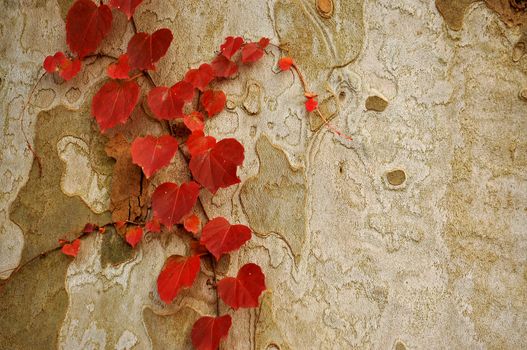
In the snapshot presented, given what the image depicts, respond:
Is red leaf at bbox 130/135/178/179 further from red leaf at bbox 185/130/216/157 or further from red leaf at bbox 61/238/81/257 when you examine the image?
red leaf at bbox 61/238/81/257

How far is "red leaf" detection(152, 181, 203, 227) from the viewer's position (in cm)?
117

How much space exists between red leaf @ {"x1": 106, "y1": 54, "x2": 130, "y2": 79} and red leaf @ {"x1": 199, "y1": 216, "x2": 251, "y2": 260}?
0.46 metres

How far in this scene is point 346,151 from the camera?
1.17 metres

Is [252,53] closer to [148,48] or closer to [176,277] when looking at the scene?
[148,48]

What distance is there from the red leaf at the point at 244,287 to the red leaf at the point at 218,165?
22 cm

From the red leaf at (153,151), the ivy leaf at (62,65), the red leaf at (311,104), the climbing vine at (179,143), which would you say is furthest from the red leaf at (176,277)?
the ivy leaf at (62,65)

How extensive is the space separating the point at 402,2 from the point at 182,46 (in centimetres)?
58

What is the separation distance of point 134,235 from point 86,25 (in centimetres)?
58

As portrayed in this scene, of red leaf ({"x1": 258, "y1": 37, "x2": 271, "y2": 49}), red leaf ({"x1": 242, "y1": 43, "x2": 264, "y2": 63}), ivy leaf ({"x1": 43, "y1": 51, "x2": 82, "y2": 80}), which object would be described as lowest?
red leaf ({"x1": 242, "y1": 43, "x2": 264, "y2": 63})

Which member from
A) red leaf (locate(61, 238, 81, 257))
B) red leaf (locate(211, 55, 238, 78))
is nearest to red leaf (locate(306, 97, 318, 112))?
red leaf (locate(211, 55, 238, 78))

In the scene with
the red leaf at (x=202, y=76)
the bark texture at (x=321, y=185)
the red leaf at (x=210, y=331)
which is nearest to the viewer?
the bark texture at (x=321, y=185)

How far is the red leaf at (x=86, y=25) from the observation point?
127 cm

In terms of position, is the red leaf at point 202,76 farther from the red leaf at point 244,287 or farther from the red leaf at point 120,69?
the red leaf at point 244,287

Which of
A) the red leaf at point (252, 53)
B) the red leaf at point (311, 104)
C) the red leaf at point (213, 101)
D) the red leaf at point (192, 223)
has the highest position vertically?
the red leaf at point (252, 53)
